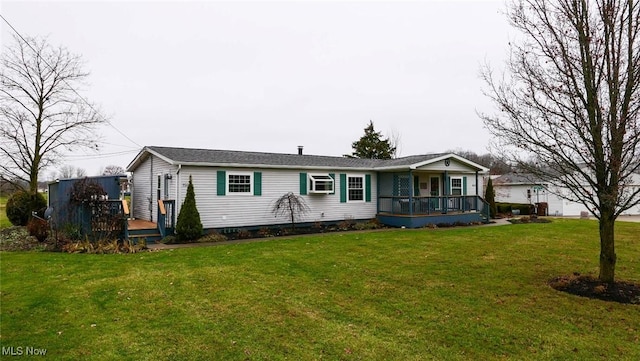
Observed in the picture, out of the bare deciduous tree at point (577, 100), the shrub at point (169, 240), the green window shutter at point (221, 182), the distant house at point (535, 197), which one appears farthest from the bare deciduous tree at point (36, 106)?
the distant house at point (535, 197)

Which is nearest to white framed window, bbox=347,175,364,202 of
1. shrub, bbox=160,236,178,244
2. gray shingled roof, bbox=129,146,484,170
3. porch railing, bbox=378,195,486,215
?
gray shingled roof, bbox=129,146,484,170

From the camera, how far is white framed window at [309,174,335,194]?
15133 mm

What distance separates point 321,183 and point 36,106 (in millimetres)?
16179

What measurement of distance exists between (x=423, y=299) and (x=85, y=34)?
16021 mm

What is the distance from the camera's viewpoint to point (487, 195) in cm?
2083

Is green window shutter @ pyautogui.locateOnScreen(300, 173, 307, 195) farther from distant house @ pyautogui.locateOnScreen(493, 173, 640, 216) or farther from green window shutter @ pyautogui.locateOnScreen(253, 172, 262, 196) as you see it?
distant house @ pyautogui.locateOnScreen(493, 173, 640, 216)

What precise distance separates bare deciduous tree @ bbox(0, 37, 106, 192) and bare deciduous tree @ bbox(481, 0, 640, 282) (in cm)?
2158

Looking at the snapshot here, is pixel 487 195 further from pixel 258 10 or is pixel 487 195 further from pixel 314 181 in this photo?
pixel 258 10

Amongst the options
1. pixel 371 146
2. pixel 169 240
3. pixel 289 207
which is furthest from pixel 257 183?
pixel 371 146

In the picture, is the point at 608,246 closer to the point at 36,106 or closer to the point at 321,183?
the point at 321,183

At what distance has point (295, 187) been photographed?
14.9m

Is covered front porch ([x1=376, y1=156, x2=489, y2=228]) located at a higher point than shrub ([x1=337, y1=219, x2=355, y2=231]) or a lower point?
higher

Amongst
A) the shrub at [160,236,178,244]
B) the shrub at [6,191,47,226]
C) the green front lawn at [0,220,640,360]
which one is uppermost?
the shrub at [6,191,47,226]

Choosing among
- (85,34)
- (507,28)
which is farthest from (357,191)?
(85,34)
